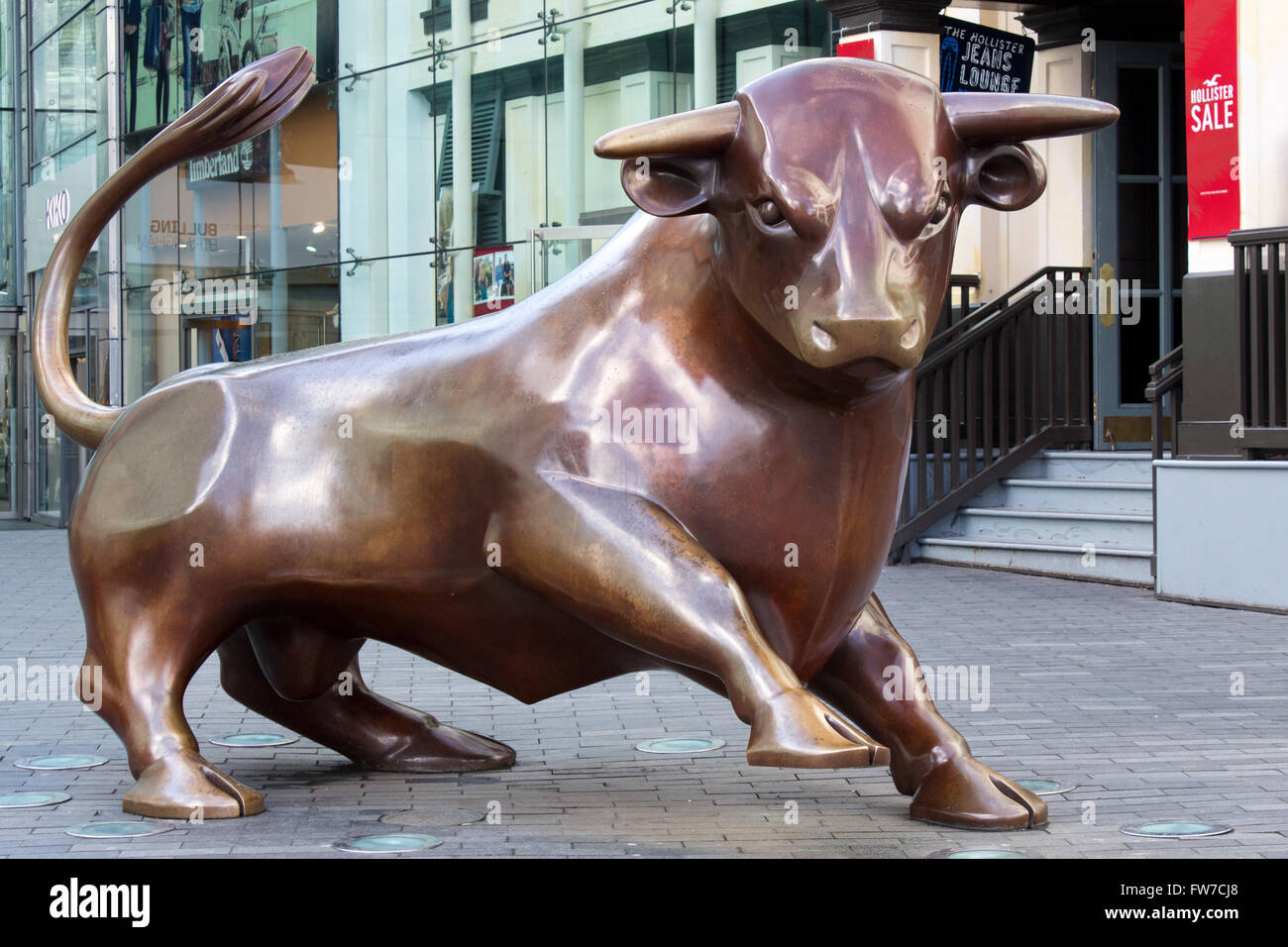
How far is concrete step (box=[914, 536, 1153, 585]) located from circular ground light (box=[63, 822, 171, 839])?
765cm

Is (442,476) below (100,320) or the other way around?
below

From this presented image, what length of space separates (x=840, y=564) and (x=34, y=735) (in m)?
3.37

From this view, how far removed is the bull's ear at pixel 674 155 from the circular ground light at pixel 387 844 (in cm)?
163

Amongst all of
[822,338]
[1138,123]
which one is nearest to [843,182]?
[822,338]

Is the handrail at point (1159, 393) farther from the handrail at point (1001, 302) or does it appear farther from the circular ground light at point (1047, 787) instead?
the circular ground light at point (1047, 787)

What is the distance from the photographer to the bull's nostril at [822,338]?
3326mm

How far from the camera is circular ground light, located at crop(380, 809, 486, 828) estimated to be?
13.8 feet

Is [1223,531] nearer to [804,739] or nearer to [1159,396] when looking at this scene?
[1159,396]

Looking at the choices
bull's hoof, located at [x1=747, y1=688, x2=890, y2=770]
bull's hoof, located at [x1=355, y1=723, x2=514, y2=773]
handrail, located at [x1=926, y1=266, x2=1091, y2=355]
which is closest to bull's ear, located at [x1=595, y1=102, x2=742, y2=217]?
bull's hoof, located at [x1=747, y1=688, x2=890, y2=770]

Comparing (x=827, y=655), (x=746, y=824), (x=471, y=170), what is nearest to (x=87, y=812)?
(x=746, y=824)

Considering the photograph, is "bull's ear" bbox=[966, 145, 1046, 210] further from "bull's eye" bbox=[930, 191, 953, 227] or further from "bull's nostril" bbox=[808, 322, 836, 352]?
"bull's nostril" bbox=[808, 322, 836, 352]

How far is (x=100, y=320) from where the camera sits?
1994 cm

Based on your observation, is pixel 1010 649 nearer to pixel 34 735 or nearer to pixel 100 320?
pixel 34 735

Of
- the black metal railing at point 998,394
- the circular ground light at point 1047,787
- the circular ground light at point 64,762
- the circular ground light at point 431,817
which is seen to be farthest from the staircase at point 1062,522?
the circular ground light at point 64,762
